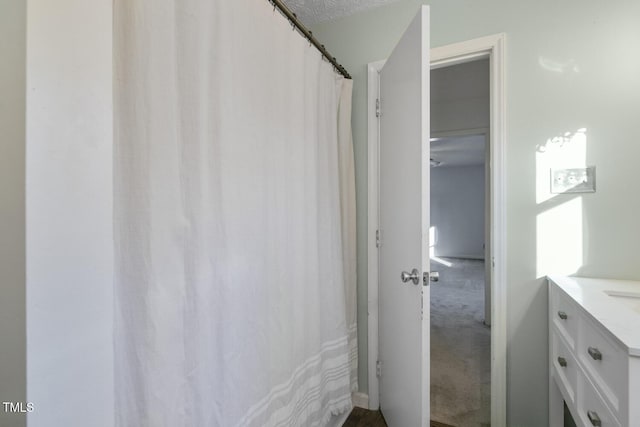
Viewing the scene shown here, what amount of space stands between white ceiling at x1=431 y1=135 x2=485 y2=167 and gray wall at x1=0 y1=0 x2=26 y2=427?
13.0 feet

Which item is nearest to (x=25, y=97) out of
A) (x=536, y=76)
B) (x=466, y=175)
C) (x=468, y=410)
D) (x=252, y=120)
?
(x=252, y=120)

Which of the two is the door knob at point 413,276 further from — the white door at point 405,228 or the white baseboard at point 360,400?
the white baseboard at point 360,400

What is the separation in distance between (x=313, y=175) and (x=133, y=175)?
82 centimetres

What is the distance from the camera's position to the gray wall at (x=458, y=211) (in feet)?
22.7

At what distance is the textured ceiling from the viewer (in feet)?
5.57

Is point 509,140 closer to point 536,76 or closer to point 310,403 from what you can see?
point 536,76

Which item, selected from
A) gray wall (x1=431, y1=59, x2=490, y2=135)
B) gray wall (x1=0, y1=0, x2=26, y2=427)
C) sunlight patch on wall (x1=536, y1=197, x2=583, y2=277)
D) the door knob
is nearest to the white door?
the door knob

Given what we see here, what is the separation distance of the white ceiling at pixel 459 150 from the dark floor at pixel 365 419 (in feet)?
10.7

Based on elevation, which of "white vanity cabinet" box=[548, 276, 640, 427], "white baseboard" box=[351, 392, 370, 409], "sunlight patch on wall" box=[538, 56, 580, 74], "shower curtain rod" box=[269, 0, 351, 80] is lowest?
"white baseboard" box=[351, 392, 370, 409]

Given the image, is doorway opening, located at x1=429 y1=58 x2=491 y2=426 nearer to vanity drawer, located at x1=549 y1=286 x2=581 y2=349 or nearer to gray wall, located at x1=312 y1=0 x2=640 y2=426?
gray wall, located at x1=312 y1=0 x2=640 y2=426

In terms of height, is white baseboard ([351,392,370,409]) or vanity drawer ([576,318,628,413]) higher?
vanity drawer ([576,318,628,413])

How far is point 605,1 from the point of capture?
51.4 inches

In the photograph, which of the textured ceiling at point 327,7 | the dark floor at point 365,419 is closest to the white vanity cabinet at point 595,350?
the dark floor at point 365,419

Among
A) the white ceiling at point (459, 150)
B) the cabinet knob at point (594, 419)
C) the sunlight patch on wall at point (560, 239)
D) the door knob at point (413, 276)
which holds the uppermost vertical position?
Result: the white ceiling at point (459, 150)
